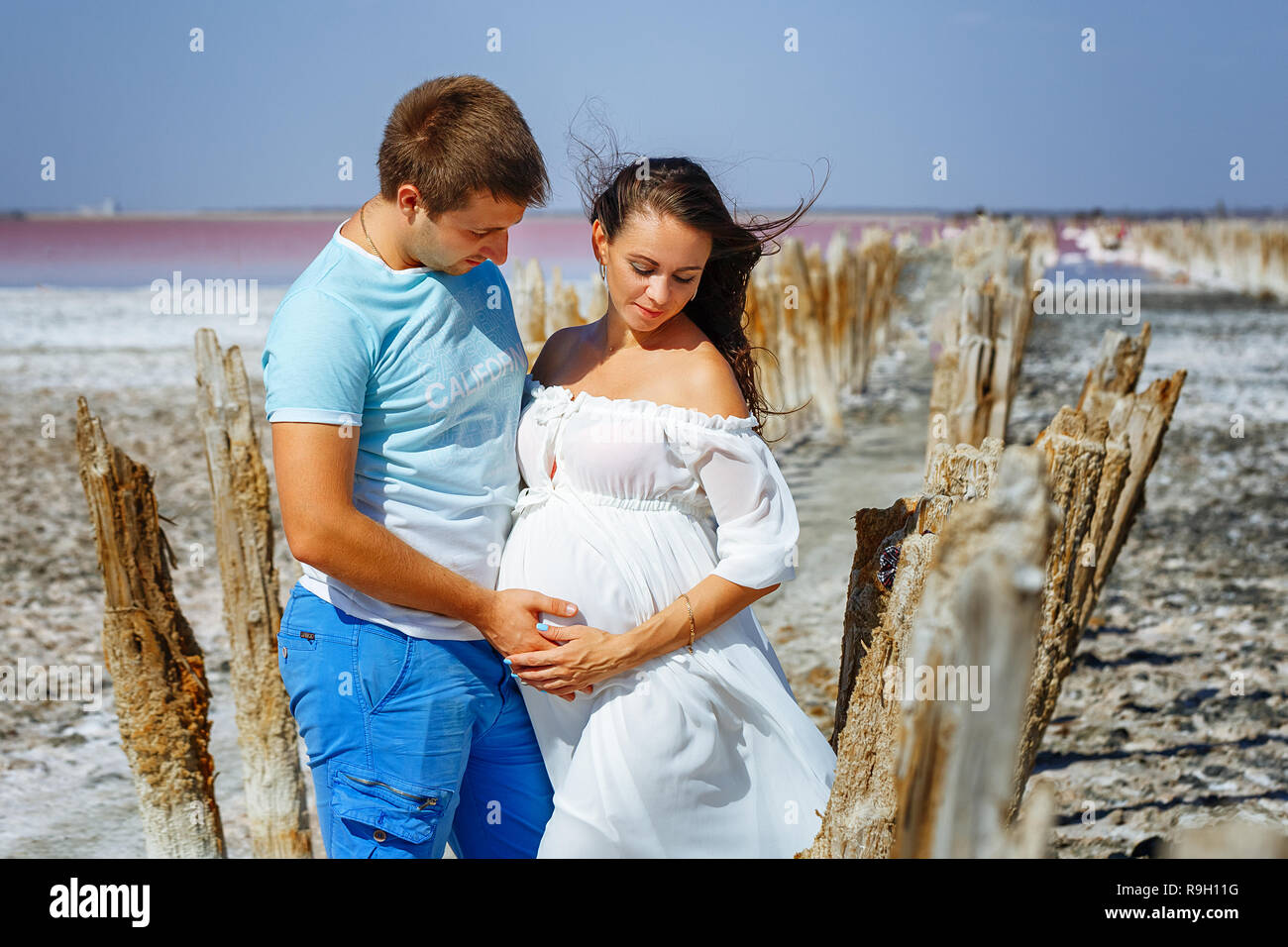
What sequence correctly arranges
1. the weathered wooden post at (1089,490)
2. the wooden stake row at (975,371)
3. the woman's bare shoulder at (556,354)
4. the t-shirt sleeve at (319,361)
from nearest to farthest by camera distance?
1. the t-shirt sleeve at (319,361)
2. the woman's bare shoulder at (556,354)
3. the weathered wooden post at (1089,490)
4. the wooden stake row at (975,371)

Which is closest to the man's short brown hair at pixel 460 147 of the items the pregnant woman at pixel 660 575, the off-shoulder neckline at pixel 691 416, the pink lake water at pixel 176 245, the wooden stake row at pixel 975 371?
the pregnant woman at pixel 660 575

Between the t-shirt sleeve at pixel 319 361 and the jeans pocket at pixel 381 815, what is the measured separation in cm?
77

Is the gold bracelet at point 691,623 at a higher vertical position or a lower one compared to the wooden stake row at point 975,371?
lower

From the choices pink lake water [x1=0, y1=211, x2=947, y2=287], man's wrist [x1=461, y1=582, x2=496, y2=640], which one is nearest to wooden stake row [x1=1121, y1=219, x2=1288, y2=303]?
pink lake water [x1=0, y1=211, x2=947, y2=287]

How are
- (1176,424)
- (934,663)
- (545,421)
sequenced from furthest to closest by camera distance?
(1176,424) → (545,421) → (934,663)

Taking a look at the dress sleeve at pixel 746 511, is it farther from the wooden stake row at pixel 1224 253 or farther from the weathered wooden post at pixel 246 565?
the wooden stake row at pixel 1224 253

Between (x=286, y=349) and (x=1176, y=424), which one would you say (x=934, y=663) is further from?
(x=1176, y=424)

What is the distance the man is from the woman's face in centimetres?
22

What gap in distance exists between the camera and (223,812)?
15.4ft

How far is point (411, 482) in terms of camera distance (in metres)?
2.09

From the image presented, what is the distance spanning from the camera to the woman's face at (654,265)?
7.25 feet

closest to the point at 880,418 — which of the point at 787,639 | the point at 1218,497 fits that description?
the point at 1218,497

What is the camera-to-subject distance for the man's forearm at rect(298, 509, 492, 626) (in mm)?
1932
